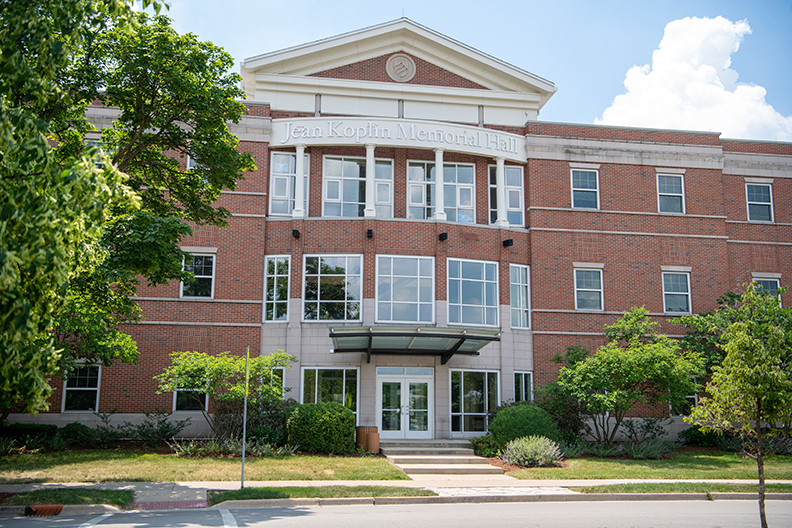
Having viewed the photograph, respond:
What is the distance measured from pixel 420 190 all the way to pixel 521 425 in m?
10.1

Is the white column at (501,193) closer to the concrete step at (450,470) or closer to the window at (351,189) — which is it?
the window at (351,189)

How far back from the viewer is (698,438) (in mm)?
23750

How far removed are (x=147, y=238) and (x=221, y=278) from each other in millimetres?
8389

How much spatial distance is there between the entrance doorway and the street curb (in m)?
9.31

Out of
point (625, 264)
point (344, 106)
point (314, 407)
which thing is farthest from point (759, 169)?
point (314, 407)

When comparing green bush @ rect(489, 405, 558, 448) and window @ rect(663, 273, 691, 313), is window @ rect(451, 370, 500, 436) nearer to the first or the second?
green bush @ rect(489, 405, 558, 448)

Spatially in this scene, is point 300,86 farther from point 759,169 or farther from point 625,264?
point 759,169

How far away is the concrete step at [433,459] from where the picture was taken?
18781mm

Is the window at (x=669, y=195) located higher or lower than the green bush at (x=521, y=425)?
higher

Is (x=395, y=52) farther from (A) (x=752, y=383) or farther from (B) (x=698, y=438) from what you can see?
(A) (x=752, y=383)

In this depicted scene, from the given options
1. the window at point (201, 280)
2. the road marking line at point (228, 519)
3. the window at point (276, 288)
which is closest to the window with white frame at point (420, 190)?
the window at point (276, 288)

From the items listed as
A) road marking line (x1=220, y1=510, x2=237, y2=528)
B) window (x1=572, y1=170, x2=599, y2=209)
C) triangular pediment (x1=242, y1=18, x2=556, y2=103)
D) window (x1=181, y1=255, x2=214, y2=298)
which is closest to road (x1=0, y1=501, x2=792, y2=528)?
road marking line (x1=220, y1=510, x2=237, y2=528)

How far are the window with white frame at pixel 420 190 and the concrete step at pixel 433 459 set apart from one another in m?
9.56

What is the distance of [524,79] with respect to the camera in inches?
1040
